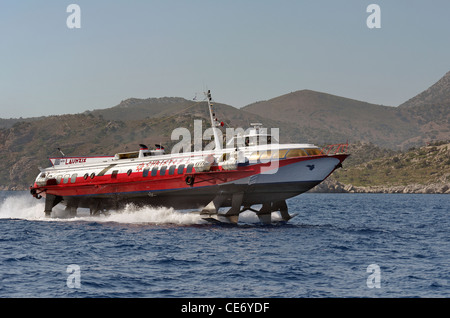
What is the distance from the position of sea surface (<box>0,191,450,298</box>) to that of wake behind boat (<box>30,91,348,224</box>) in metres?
1.69

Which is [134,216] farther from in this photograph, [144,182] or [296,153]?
[296,153]

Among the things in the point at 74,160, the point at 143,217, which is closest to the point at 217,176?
the point at 143,217

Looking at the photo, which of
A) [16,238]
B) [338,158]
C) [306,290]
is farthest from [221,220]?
[306,290]

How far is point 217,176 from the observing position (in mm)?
40812

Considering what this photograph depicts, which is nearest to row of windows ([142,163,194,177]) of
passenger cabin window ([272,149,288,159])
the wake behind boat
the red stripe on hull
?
the wake behind boat

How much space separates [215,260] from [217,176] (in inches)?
525

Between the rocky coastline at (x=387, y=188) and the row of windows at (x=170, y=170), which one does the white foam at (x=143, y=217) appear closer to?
the row of windows at (x=170, y=170)

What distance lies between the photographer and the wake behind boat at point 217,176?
1559 inches

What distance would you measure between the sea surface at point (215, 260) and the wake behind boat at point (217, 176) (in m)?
1.69

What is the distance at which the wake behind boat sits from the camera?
39594mm

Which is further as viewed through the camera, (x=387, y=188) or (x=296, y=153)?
(x=387, y=188)
